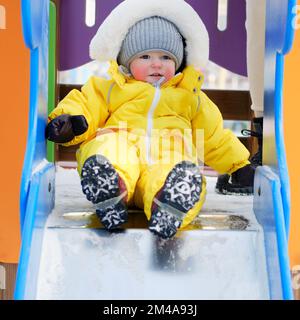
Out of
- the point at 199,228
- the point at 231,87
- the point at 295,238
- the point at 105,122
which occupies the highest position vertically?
the point at 231,87

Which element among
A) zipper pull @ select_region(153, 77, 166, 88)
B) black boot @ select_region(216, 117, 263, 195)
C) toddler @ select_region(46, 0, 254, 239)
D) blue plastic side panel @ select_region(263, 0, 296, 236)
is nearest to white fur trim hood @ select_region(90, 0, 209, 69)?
toddler @ select_region(46, 0, 254, 239)

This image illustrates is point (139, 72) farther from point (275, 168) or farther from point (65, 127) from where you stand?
point (275, 168)

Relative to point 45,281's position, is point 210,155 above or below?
above

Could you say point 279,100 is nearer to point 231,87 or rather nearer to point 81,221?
point 81,221

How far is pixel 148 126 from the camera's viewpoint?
1398 mm

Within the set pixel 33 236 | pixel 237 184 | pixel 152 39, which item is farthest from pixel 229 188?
pixel 33 236

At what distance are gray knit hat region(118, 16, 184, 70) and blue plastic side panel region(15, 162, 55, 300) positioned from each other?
0.40 meters

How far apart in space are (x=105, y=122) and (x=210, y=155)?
285 millimetres

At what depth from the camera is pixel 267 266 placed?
113 centimetres

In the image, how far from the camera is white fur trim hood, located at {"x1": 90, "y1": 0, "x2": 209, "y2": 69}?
1.45 m

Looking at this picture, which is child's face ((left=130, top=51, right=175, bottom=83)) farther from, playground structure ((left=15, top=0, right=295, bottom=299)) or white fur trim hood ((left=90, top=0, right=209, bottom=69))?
playground structure ((left=15, top=0, right=295, bottom=299))

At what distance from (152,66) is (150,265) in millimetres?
536

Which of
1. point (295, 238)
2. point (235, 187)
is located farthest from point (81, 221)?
point (295, 238)

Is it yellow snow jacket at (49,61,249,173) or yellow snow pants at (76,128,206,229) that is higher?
yellow snow jacket at (49,61,249,173)
